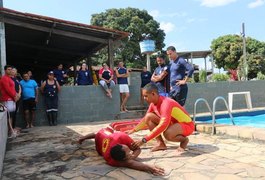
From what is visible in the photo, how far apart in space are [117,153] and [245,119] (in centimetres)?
896

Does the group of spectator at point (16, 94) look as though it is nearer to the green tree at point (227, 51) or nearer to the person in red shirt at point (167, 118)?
the person in red shirt at point (167, 118)

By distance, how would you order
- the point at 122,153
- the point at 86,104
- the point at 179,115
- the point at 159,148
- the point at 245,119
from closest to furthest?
the point at 122,153 < the point at 179,115 < the point at 159,148 < the point at 86,104 < the point at 245,119

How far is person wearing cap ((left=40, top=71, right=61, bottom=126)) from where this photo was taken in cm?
920

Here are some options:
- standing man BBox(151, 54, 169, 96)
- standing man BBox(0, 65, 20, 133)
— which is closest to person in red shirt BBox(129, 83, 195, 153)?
standing man BBox(151, 54, 169, 96)

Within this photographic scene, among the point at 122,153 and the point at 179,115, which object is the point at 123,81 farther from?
the point at 122,153

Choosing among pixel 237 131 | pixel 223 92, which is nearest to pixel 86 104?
pixel 237 131

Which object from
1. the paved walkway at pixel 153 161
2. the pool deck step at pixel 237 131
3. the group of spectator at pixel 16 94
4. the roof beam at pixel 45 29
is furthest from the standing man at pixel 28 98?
the pool deck step at pixel 237 131

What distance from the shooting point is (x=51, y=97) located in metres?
9.20

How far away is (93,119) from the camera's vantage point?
33.5 ft

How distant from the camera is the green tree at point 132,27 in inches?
1188

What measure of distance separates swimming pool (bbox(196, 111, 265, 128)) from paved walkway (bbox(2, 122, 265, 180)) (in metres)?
5.32

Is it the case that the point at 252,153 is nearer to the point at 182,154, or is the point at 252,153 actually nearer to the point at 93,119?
the point at 182,154

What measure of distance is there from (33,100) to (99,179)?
587 centimetres

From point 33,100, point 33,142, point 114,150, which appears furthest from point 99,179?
point 33,100
